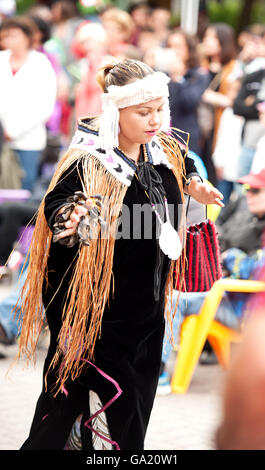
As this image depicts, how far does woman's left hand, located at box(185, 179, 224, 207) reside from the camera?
3318 mm

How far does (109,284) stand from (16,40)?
5184mm

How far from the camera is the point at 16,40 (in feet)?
25.7

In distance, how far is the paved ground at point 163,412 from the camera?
4461 millimetres

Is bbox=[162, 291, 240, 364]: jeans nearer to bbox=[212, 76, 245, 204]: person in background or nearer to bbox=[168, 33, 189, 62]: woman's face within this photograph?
bbox=[212, 76, 245, 204]: person in background

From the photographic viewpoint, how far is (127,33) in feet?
29.2

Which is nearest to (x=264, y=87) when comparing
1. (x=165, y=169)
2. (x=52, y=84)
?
(x=52, y=84)

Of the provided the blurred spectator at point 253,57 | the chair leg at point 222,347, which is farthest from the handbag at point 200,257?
the blurred spectator at point 253,57

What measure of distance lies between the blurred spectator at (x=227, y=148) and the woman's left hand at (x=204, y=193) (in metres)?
4.62

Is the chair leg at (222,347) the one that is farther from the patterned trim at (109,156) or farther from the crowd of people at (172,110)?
the patterned trim at (109,156)

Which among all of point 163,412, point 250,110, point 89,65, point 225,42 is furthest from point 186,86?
point 163,412

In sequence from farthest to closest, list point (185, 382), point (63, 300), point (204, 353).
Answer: point (204, 353)
point (185, 382)
point (63, 300)

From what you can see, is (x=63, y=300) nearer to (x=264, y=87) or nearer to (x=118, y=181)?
(x=118, y=181)
